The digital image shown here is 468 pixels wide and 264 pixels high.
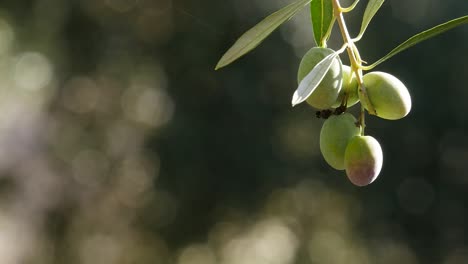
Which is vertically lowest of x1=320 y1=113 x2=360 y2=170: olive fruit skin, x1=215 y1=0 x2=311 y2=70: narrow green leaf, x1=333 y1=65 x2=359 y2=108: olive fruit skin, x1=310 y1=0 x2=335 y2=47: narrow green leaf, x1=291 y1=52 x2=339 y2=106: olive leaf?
x1=320 y1=113 x2=360 y2=170: olive fruit skin

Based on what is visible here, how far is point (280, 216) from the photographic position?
15.6 ft

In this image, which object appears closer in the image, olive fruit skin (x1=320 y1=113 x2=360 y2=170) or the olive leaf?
the olive leaf

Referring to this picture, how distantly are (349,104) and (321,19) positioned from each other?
9 cm

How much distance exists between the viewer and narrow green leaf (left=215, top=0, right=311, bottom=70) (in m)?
0.58

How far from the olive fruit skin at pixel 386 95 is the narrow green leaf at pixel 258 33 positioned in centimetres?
8

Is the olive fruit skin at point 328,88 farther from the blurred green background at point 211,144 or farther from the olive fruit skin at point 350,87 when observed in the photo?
the blurred green background at point 211,144

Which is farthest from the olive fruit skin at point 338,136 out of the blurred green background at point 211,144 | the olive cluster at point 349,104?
the blurred green background at point 211,144

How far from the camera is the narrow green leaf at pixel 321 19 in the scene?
64 centimetres

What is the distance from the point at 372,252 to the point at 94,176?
70.9 inches

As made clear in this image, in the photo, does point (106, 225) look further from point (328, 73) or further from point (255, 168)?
point (328, 73)

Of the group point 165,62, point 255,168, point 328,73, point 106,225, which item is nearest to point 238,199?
point 255,168

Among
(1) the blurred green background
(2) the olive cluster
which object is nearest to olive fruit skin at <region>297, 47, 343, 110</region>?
(2) the olive cluster

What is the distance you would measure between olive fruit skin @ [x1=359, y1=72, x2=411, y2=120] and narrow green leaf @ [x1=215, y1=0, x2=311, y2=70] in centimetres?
8

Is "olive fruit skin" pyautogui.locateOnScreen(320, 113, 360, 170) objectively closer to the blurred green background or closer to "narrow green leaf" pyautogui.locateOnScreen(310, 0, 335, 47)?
"narrow green leaf" pyautogui.locateOnScreen(310, 0, 335, 47)
